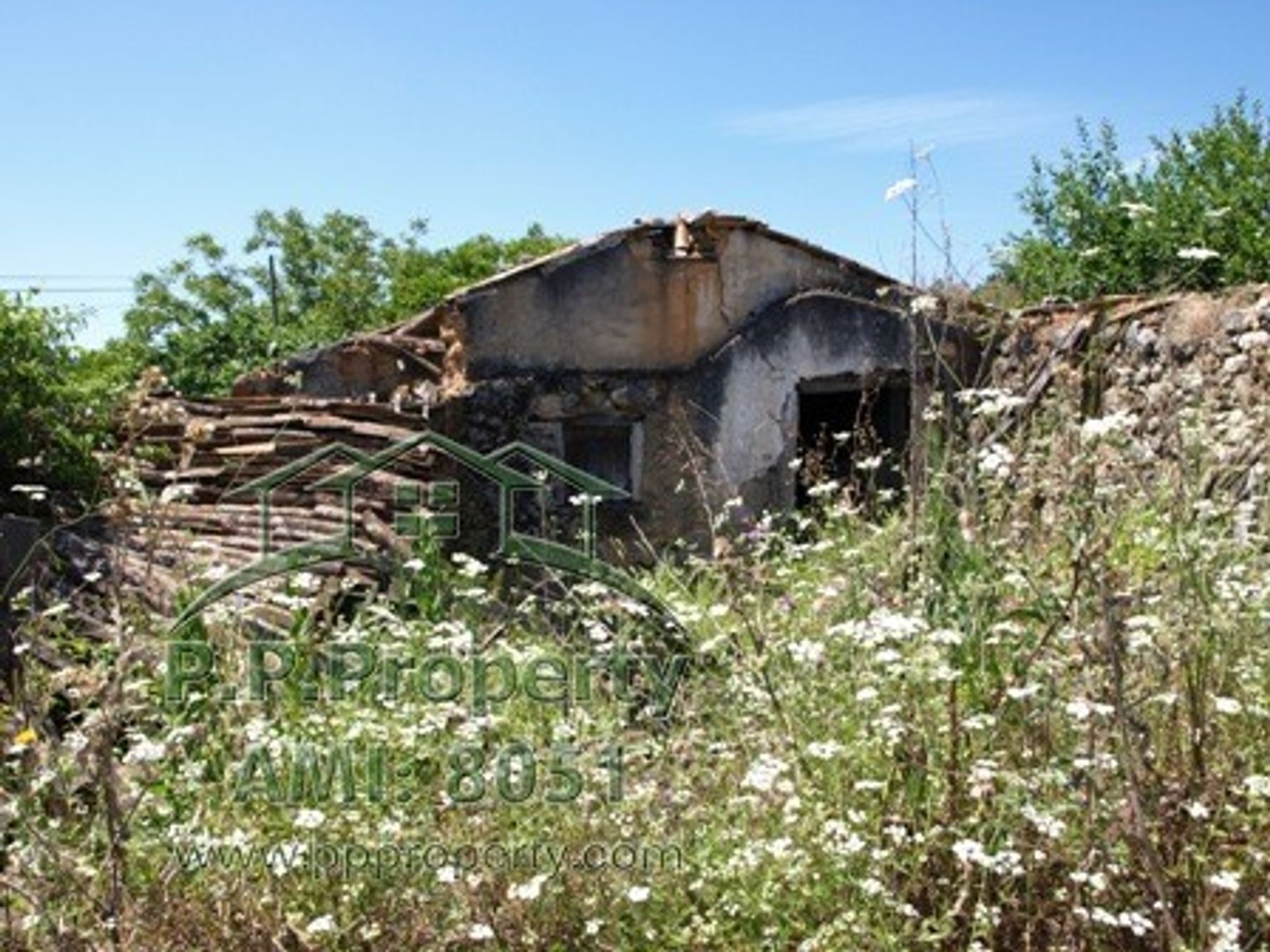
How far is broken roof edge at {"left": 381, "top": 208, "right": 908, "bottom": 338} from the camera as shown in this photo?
1035cm

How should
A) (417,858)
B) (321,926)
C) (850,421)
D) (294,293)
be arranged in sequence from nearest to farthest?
(321,926), (417,858), (850,421), (294,293)

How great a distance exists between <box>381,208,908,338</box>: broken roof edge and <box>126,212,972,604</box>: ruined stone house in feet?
0.05

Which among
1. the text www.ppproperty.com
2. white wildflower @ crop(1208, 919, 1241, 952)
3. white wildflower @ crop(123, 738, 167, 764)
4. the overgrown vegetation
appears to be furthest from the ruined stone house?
white wildflower @ crop(1208, 919, 1241, 952)

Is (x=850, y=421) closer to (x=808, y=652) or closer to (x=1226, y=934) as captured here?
(x=808, y=652)

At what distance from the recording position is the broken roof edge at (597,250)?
34.0ft

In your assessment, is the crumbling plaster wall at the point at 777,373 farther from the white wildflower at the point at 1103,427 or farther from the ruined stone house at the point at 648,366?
the white wildflower at the point at 1103,427

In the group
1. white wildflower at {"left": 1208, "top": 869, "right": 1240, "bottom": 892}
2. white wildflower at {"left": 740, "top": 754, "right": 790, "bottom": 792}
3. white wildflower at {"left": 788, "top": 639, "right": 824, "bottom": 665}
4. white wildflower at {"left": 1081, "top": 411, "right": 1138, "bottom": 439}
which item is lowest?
white wildflower at {"left": 1208, "top": 869, "right": 1240, "bottom": 892}

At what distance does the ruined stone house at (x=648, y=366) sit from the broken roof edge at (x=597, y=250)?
0.05ft

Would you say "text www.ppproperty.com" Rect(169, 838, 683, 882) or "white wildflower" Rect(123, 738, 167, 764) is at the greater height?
"white wildflower" Rect(123, 738, 167, 764)

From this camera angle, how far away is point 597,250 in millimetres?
10719

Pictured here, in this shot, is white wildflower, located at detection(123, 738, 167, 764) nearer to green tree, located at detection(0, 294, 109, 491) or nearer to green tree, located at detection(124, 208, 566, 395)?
green tree, located at detection(0, 294, 109, 491)

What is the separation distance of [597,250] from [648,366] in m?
1.00

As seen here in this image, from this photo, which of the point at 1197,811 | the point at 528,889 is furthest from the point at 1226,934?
the point at 528,889

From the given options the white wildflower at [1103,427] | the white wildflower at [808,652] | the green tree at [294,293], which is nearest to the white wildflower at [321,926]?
the white wildflower at [808,652]
